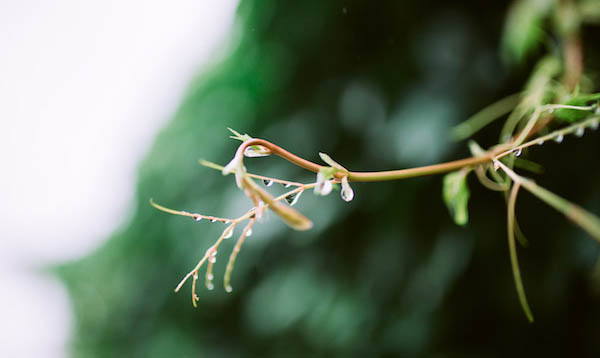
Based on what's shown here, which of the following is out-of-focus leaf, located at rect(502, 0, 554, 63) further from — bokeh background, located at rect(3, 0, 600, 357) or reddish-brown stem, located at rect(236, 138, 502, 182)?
reddish-brown stem, located at rect(236, 138, 502, 182)

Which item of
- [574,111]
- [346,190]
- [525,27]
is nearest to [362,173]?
[346,190]

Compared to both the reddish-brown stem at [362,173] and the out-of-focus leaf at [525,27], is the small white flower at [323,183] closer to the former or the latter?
the reddish-brown stem at [362,173]

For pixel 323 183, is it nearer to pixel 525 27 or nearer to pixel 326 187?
pixel 326 187

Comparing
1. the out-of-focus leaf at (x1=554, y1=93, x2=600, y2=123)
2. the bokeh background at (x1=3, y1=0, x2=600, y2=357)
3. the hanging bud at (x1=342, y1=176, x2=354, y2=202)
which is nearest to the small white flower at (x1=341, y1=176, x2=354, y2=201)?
the hanging bud at (x1=342, y1=176, x2=354, y2=202)

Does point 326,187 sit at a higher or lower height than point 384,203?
higher

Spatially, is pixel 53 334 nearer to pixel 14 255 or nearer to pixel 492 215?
pixel 14 255
